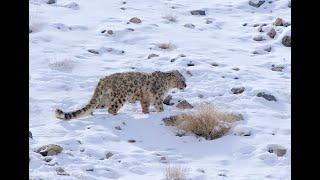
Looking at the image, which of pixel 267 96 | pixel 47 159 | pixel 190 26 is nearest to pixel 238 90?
pixel 267 96

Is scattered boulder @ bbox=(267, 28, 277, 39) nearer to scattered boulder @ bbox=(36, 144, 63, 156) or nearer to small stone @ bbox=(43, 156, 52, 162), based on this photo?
scattered boulder @ bbox=(36, 144, 63, 156)

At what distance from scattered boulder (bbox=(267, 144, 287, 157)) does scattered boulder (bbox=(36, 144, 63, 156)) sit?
8.66 feet

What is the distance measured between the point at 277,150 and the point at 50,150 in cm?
280

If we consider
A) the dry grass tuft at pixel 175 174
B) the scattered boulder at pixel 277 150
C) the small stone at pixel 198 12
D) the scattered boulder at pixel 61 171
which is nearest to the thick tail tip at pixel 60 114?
the scattered boulder at pixel 61 171

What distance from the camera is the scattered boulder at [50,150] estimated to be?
817cm

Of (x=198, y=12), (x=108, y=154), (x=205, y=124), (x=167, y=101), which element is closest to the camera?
(x=108, y=154)

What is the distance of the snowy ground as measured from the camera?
26.7ft

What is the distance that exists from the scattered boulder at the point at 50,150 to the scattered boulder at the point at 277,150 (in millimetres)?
2639

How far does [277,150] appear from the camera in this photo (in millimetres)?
8453

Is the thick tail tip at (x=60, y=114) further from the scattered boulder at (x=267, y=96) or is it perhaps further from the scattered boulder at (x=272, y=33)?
the scattered boulder at (x=272, y=33)

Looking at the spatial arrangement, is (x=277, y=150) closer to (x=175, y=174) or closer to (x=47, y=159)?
(x=175, y=174)
